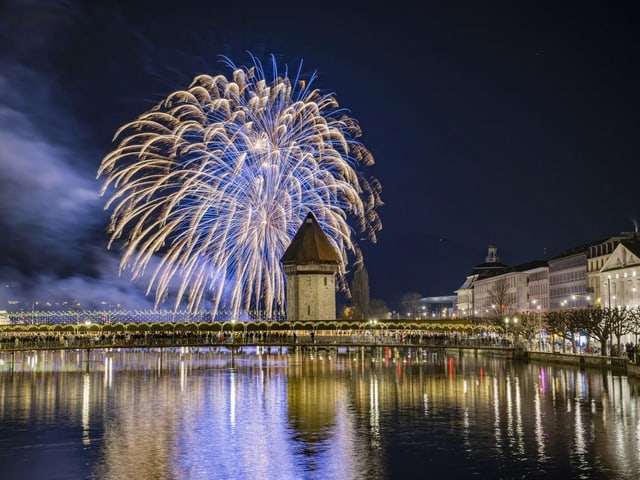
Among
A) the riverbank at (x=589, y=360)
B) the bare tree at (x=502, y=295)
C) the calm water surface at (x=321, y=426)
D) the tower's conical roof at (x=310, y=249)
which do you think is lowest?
the calm water surface at (x=321, y=426)

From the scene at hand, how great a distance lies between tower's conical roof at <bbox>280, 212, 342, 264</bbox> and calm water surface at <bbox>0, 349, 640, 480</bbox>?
43212mm

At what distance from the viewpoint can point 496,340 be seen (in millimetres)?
97688

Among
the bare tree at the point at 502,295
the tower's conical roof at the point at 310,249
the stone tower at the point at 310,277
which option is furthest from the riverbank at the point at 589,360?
→ the bare tree at the point at 502,295

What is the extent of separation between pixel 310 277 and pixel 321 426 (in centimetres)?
6888

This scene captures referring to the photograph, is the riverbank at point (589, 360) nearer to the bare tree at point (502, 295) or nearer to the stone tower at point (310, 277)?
the stone tower at point (310, 277)

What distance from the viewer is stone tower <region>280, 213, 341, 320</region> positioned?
103562mm

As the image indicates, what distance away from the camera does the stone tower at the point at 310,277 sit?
104 m

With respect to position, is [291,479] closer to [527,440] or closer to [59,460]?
[59,460]

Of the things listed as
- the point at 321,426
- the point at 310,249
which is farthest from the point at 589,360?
the point at 310,249

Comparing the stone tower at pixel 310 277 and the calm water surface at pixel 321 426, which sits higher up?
the stone tower at pixel 310 277

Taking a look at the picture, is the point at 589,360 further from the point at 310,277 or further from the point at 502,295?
the point at 502,295

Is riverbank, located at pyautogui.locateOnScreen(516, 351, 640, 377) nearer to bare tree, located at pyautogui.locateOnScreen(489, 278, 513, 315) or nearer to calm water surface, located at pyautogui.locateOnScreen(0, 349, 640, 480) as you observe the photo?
calm water surface, located at pyautogui.locateOnScreen(0, 349, 640, 480)

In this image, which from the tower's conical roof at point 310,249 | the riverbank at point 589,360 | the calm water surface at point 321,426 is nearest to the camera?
the calm water surface at point 321,426

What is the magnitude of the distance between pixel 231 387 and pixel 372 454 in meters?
24.0
